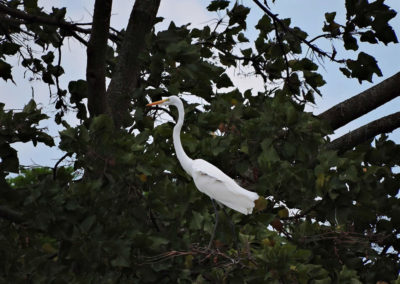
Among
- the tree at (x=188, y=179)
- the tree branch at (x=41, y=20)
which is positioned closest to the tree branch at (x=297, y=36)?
the tree at (x=188, y=179)

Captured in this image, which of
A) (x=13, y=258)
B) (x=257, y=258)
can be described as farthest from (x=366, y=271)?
(x=13, y=258)

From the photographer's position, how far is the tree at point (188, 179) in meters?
3.99

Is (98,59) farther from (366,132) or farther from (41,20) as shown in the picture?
(366,132)

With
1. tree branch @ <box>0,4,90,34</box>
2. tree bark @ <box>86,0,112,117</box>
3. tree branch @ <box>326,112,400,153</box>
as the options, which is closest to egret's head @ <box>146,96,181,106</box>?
tree bark @ <box>86,0,112,117</box>

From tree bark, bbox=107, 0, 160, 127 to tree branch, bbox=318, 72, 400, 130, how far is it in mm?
2145

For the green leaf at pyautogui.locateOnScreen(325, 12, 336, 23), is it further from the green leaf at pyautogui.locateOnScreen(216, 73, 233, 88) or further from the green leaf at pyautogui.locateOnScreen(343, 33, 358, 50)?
the green leaf at pyautogui.locateOnScreen(216, 73, 233, 88)

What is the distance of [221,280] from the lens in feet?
13.8

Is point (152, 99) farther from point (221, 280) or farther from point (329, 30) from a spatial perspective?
point (221, 280)

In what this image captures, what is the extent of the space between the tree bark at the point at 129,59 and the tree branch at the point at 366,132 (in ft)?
7.14

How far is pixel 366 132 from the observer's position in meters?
6.58

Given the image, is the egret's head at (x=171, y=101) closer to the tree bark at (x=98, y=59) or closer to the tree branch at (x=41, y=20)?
the tree bark at (x=98, y=59)

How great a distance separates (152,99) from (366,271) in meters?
2.24

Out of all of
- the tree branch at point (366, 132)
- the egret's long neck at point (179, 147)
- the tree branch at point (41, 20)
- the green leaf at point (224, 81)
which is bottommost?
the egret's long neck at point (179, 147)

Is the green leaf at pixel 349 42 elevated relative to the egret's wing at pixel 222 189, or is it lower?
elevated
